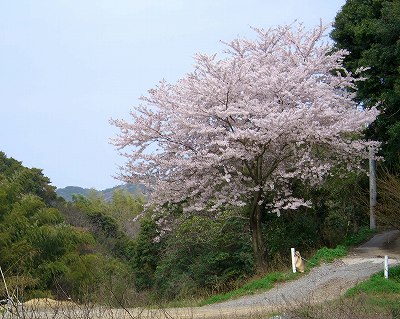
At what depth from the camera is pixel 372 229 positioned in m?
23.0

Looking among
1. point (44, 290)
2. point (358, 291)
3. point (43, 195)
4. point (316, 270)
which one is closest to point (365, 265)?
point (316, 270)

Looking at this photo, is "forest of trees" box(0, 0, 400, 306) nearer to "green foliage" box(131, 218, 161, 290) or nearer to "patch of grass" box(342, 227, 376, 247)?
"patch of grass" box(342, 227, 376, 247)

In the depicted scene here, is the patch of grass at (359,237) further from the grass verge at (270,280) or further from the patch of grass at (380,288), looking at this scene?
the patch of grass at (380,288)

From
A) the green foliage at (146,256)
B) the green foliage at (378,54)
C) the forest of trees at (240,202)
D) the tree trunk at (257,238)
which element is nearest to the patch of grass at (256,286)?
the tree trunk at (257,238)

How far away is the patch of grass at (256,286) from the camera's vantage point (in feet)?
49.9

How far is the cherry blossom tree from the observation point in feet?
56.3

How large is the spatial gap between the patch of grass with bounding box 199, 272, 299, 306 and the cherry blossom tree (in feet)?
6.33

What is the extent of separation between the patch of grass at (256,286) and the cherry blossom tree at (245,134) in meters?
1.93

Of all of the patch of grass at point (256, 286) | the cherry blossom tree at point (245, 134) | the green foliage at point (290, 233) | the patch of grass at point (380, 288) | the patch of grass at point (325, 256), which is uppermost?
the cherry blossom tree at point (245, 134)

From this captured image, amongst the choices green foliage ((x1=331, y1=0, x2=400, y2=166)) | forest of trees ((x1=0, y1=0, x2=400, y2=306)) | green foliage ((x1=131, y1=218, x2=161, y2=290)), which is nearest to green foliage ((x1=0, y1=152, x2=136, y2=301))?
forest of trees ((x1=0, y1=0, x2=400, y2=306))

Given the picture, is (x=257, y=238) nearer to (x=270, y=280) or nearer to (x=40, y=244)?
(x=270, y=280)

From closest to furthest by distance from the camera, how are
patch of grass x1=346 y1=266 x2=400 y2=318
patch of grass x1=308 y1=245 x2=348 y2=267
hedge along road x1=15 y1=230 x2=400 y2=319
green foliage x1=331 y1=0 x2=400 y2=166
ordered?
hedge along road x1=15 y1=230 x2=400 y2=319 < patch of grass x1=346 y1=266 x2=400 y2=318 < patch of grass x1=308 y1=245 x2=348 y2=267 < green foliage x1=331 y1=0 x2=400 y2=166

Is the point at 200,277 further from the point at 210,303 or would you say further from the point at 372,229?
the point at 372,229

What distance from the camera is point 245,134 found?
16547 mm
